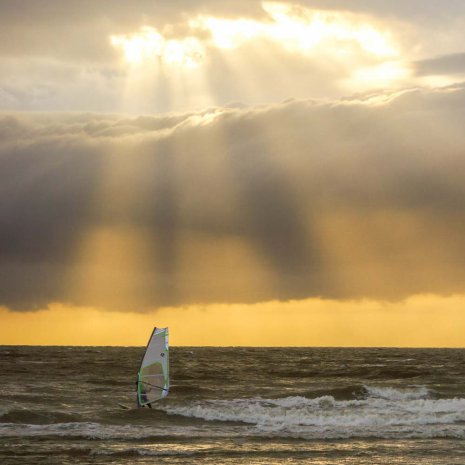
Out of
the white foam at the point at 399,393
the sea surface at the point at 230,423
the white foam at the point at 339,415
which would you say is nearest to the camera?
the sea surface at the point at 230,423

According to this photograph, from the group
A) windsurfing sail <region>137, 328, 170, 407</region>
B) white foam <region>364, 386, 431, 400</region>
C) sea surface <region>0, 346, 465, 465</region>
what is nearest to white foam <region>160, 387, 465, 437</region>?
sea surface <region>0, 346, 465, 465</region>

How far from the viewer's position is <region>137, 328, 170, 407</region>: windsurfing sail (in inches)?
1829

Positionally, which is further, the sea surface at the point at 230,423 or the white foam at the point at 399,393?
the white foam at the point at 399,393

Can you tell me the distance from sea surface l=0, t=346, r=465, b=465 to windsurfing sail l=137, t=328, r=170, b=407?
0.95m

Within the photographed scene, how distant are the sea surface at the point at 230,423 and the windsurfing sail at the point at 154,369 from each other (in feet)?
3.12

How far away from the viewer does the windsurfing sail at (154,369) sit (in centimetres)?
4647

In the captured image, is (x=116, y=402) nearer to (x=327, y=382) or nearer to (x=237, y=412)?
(x=237, y=412)

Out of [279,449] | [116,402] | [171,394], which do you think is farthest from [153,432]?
[171,394]

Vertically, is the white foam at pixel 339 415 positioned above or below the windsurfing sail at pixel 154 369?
below

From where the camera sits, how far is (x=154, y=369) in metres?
47.1

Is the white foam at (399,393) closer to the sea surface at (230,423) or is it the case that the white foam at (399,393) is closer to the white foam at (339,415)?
the sea surface at (230,423)

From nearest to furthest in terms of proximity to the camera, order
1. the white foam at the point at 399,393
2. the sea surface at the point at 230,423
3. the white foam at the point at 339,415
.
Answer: the sea surface at the point at 230,423
the white foam at the point at 339,415
the white foam at the point at 399,393

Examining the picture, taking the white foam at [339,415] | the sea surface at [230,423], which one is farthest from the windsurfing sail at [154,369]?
the white foam at [339,415]

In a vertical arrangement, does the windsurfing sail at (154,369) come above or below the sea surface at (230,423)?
above
